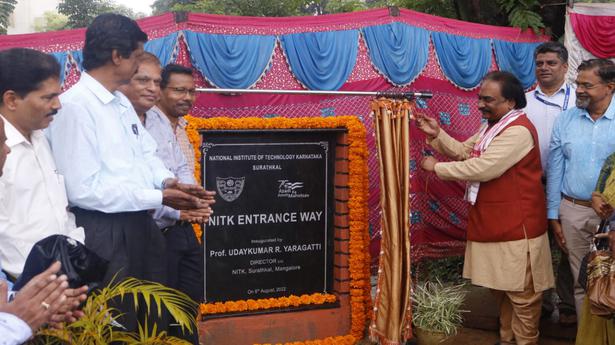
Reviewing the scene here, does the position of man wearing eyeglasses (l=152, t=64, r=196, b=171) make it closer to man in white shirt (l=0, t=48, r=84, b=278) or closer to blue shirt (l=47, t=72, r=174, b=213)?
blue shirt (l=47, t=72, r=174, b=213)

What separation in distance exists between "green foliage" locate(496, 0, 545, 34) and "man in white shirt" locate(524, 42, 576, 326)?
2.19 metres

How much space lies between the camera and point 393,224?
4.47 meters

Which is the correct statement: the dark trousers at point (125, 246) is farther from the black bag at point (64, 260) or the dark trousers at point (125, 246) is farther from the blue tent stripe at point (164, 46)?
the blue tent stripe at point (164, 46)

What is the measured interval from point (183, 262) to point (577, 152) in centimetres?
270

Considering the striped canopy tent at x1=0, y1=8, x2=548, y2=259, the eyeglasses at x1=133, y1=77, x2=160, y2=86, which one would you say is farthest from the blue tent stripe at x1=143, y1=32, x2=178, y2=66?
the eyeglasses at x1=133, y1=77, x2=160, y2=86

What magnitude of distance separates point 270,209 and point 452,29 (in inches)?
132

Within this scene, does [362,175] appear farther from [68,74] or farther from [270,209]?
[68,74]

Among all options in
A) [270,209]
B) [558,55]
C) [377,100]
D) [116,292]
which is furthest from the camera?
[558,55]

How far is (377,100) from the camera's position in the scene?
14.6ft

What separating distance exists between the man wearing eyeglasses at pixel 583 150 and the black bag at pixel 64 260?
337cm

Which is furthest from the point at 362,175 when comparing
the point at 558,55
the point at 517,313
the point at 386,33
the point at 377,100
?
the point at 386,33

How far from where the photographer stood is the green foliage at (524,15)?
7355 mm

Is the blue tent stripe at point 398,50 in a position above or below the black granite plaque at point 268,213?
above

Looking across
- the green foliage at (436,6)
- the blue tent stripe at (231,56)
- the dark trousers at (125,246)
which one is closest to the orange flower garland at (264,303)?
the dark trousers at (125,246)
